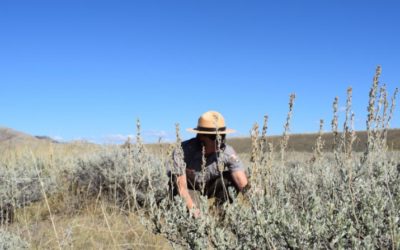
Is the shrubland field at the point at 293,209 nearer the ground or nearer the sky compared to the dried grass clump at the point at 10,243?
nearer the sky

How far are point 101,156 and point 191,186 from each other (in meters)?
2.84

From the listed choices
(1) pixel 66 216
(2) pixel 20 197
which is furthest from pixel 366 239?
(2) pixel 20 197

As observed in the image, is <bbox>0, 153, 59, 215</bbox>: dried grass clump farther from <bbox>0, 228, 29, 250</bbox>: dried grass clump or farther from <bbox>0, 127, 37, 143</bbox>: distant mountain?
<bbox>0, 127, 37, 143</bbox>: distant mountain

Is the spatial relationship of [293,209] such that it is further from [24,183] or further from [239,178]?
[24,183]

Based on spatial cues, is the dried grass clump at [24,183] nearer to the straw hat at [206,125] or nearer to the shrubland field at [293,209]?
the shrubland field at [293,209]

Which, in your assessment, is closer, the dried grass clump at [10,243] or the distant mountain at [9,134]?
the dried grass clump at [10,243]

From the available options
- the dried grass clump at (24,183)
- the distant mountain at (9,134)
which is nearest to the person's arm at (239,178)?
the dried grass clump at (24,183)

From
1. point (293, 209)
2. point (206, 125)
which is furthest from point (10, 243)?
point (293, 209)

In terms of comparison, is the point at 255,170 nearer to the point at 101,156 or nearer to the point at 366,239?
the point at 366,239

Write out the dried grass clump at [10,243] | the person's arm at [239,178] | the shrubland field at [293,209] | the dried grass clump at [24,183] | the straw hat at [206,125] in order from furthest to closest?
the dried grass clump at [24,183]
the person's arm at [239,178]
the straw hat at [206,125]
the dried grass clump at [10,243]
the shrubland field at [293,209]

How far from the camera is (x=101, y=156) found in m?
8.88

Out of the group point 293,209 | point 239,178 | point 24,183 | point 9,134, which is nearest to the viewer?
point 293,209

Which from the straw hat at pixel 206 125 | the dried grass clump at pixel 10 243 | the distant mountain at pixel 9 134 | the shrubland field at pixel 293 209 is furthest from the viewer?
the distant mountain at pixel 9 134

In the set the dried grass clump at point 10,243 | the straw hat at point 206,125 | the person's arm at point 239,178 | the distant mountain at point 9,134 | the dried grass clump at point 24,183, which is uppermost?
the distant mountain at point 9,134
